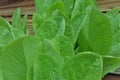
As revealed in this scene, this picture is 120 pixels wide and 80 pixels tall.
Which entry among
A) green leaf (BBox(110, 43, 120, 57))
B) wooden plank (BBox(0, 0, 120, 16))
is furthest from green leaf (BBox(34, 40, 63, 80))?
wooden plank (BBox(0, 0, 120, 16))

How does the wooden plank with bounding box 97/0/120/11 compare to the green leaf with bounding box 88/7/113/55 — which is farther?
the wooden plank with bounding box 97/0/120/11

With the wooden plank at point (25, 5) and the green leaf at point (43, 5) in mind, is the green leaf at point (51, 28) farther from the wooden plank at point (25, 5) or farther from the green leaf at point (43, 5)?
the wooden plank at point (25, 5)

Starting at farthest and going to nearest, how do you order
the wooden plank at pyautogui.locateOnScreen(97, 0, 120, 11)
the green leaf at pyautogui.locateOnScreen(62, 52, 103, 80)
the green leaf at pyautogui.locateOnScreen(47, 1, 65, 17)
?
the wooden plank at pyautogui.locateOnScreen(97, 0, 120, 11) → the green leaf at pyautogui.locateOnScreen(47, 1, 65, 17) → the green leaf at pyautogui.locateOnScreen(62, 52, 103, 80)

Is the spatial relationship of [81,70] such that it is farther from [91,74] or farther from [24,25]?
[24,25]

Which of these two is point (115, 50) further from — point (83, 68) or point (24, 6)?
point (24, 6)

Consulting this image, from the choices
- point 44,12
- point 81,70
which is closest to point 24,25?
point 44,12

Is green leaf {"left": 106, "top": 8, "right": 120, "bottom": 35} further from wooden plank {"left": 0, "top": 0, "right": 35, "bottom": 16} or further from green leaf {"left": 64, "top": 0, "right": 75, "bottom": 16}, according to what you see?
wooden plank {"left": 0, "top": 0, "right": 35, "bottom": 16}

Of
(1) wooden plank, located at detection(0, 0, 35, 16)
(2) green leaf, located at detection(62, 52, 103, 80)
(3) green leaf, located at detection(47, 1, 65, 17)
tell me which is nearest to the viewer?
(2) green leaf, located at detection(62, 52, 103, 80)

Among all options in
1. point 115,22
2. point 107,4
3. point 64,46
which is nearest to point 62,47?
point 64,46
